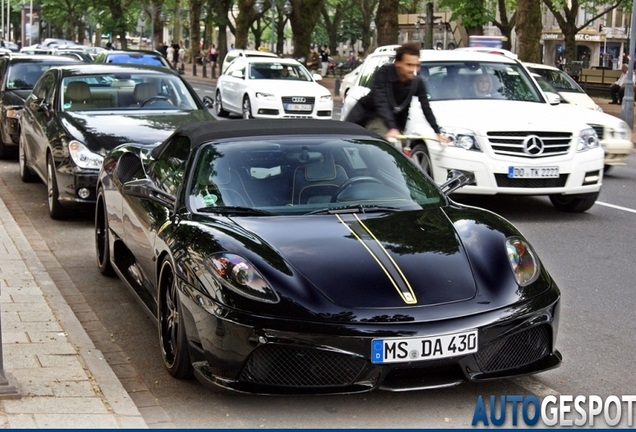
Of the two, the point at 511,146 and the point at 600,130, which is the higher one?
the point at 511,146

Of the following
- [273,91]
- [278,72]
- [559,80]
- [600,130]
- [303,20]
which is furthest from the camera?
[303,20]

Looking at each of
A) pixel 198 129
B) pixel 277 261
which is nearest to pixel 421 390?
pixel 277 261

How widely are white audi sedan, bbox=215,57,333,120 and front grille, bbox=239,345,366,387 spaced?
2119 cm

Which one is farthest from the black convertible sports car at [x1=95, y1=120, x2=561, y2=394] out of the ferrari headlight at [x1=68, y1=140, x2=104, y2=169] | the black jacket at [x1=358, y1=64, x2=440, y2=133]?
the ferrari headlight at [x1=68, y1=140, x2=104, y2=169]

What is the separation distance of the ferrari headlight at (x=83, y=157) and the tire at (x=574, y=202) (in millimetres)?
5067

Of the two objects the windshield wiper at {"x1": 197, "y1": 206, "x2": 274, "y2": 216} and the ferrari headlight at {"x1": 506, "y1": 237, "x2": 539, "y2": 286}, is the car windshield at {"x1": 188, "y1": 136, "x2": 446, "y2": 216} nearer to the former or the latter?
the windshield wiper at {"x1": 197, "y1": 206, "x2": 274, "y2": 216}

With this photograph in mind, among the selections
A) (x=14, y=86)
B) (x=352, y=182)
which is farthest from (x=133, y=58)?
(x=352, y=182)

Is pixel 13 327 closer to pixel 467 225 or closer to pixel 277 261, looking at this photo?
pixel 277 261

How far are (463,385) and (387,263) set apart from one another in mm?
804

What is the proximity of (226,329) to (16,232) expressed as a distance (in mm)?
5604

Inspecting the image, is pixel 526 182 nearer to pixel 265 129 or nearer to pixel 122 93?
pixel 122 93

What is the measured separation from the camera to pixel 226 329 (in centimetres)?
523

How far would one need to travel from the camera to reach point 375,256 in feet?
18.4

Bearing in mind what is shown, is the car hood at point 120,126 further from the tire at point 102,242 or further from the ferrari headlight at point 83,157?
the tire at point 102,242
